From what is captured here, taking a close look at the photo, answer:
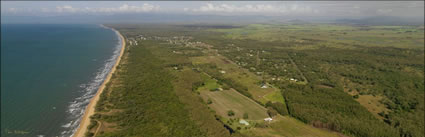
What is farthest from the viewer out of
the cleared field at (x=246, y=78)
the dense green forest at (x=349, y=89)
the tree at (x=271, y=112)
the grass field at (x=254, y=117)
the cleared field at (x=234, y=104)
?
the cleared field at (x=246, y=78)

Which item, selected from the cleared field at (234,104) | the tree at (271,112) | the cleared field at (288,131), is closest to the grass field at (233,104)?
the cleared field at (234,104)

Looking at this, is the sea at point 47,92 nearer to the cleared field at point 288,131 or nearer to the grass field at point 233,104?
the grass field at point 233,104

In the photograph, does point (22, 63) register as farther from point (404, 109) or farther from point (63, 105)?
point (404, 109)

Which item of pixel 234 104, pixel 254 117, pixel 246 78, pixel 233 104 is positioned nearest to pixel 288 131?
pixel 254 117

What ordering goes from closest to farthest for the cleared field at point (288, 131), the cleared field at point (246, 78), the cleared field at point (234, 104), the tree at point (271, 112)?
the cleared field at point (288, 131)
the tree at point (271, 112)
the cleared field at point (234, 104)
the cleared field at point (246, 78)

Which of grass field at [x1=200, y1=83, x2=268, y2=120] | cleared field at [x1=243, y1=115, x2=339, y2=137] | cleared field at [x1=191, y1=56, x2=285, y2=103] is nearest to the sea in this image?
grass field at [x1=200, y1=83, x2=268, y2=120]

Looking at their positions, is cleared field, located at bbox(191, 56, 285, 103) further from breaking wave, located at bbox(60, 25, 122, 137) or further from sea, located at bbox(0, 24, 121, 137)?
sea, located at bbox(0, 24, 121, 137)
